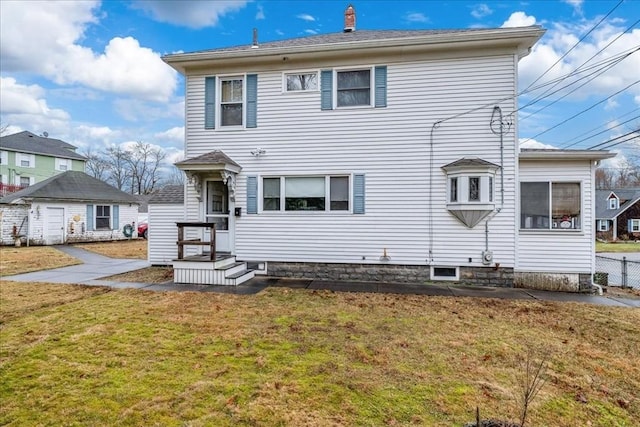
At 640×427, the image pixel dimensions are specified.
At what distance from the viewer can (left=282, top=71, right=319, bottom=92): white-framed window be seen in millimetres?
8578

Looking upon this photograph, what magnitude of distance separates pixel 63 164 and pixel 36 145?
2.51m

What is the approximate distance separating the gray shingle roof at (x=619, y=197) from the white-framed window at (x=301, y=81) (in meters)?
40.9

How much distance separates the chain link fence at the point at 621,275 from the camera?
8.70m

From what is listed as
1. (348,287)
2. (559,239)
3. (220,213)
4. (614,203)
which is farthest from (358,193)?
(614,203)

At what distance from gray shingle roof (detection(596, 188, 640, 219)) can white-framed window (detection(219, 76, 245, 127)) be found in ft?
139

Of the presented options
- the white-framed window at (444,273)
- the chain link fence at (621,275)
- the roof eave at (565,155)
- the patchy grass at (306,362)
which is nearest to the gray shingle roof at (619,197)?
the chain link fence at (621,275)

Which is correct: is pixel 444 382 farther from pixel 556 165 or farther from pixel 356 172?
pixel 556 165

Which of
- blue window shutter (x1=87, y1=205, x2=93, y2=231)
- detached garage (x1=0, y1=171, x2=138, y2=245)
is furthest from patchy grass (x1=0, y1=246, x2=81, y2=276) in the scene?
blue window shutter (x1=87, y1=205, x2=93, y2=231)

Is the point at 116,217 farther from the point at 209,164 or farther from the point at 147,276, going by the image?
the point at 209,164

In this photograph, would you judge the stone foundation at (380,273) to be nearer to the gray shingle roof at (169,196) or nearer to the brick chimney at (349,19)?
the gray shingle roof at (169,196)

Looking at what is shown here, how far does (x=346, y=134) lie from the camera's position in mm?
8406

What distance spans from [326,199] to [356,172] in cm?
106

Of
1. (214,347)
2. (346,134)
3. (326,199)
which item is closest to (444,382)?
(214,347)

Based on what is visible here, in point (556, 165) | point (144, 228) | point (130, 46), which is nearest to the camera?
→ point (556, 165)
